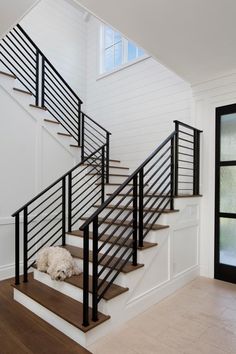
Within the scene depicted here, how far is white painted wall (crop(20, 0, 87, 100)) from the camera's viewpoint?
4910 mm

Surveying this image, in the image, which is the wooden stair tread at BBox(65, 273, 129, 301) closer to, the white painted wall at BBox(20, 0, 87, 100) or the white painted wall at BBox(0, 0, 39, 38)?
the white painted wall at BBox(0, 0, 39, 38)

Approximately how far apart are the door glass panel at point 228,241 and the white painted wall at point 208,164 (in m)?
0.13

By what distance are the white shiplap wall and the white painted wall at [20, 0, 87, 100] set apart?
0.34 m

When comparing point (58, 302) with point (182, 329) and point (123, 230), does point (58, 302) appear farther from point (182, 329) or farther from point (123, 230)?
point (182, 329)

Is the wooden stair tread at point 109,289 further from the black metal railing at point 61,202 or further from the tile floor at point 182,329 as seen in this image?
the black metal railing at point 61,202

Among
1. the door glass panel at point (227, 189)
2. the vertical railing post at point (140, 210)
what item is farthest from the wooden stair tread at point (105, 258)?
the door glass panel at point (227, 189)

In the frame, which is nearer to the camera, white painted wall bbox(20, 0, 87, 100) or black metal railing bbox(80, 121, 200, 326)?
black metal railing bbox(80, 121, 200, 326)

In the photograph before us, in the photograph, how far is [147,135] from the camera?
4.49 meters

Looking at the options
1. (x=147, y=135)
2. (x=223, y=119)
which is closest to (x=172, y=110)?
(x=147, y=135)

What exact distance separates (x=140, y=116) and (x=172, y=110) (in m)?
0.68

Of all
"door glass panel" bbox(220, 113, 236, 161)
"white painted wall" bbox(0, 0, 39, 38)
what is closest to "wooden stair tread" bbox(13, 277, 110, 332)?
"door glass panel" bbox(220, 113, 236, 161)

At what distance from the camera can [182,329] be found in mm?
2244

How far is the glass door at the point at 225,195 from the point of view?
3.32 metres

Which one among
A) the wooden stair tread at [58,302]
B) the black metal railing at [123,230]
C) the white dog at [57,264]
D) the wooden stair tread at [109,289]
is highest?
the black metal railing at [123,230]
